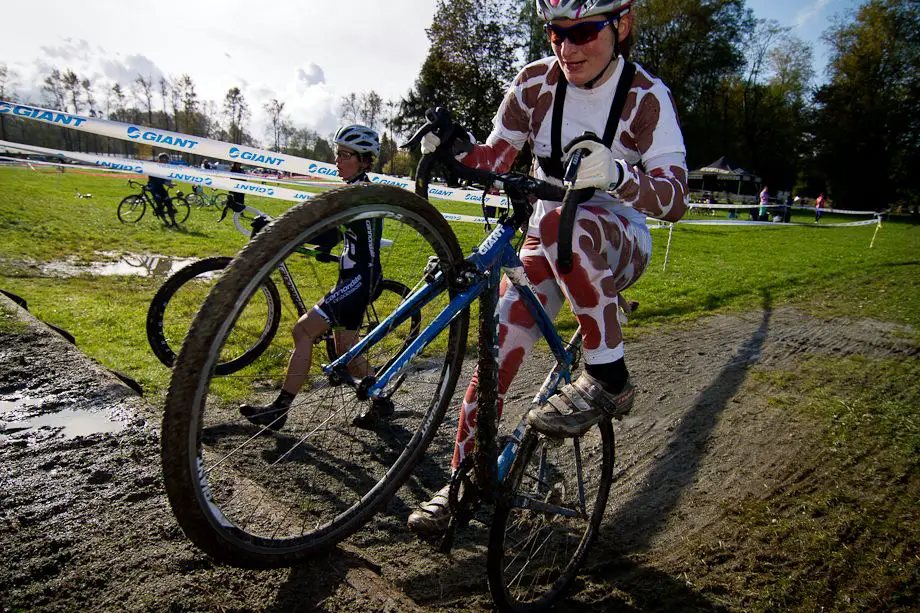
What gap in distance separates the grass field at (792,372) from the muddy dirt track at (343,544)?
0.22 meters

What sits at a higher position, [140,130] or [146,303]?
[140,130]

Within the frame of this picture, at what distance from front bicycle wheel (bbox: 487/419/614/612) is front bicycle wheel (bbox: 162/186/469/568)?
48cm

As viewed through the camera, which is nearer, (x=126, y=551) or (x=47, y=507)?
(x=126, y=551)

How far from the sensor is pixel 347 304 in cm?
376

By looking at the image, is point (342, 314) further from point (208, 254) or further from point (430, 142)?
point (208, 254)

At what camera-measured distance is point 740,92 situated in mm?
57281

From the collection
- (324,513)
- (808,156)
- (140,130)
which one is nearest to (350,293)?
→ (324,513)

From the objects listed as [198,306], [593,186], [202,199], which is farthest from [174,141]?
[202,199]

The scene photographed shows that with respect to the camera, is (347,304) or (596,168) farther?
(347,304)

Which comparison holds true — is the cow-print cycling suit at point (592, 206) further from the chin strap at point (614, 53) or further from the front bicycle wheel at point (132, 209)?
the front bicycle wheel at point (132, 209)

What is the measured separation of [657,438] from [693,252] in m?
12.6

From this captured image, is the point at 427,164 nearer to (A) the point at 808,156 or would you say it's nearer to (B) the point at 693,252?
(B) the point at 693,252

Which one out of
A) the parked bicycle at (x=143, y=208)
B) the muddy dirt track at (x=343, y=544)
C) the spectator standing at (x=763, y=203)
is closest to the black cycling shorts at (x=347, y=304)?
the muddy dirt track at (x=343, y=544)

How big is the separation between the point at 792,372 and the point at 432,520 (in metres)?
4.78
